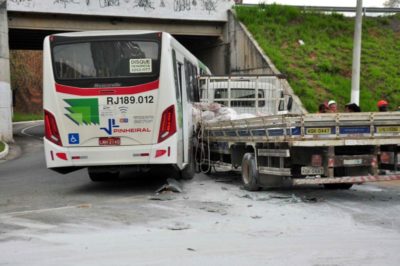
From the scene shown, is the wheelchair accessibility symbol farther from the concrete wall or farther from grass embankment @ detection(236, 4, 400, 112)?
the concrete wall

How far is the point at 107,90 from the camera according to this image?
32.7ft

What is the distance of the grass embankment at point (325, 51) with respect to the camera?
79.2 feet

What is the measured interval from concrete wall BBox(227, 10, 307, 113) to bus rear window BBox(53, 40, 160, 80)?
15.5 metres

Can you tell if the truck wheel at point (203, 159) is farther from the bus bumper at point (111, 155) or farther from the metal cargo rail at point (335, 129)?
the metal cargo rail at point (335, 129)

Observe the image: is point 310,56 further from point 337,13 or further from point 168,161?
point 168,161

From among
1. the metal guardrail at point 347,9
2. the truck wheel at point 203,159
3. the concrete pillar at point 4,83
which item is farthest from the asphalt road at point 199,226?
the metal guardrail at point 347,9

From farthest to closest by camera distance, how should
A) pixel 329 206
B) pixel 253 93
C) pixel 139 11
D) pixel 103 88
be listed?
pixel 139 11 < pixel 253 93 < pixel 103 88 < pixel 329 206

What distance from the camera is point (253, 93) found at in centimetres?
1405

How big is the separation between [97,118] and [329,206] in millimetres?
4541

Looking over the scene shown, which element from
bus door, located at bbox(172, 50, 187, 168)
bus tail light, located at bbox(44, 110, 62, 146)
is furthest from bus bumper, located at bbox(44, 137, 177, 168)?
bus door, located at bbox(172, 50, 187, 168)

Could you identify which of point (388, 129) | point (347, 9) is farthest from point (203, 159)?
point (347, 9)

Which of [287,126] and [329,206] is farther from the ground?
[287,126]

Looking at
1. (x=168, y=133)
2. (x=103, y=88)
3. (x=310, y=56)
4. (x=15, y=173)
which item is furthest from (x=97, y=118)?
(x=310, y=56)

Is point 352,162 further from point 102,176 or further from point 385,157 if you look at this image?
point 102,176
